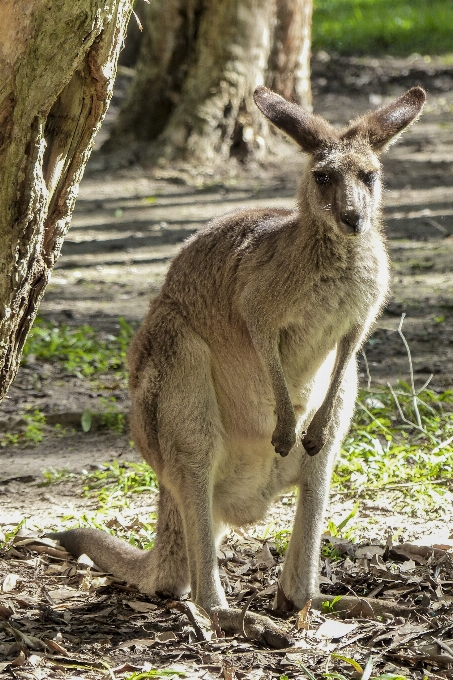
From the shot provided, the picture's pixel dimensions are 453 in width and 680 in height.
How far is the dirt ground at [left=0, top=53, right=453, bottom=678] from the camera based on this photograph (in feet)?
15.0

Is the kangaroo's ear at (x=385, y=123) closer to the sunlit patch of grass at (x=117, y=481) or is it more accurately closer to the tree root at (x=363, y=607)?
the tree root at (x=363, y=607)

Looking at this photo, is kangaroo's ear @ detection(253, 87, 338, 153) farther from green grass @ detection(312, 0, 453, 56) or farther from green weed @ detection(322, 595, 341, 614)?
green grass @ detection(312, 0, 453, 56)

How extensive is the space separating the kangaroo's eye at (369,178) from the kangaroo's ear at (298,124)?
18 centimetres

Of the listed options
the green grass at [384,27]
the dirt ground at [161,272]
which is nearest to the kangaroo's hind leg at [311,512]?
the dirt ground at [161,272]

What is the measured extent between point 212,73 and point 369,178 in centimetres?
679

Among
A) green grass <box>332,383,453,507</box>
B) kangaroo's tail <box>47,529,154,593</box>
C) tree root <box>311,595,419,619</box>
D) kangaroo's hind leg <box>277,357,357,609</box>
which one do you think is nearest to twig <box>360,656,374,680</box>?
tree root <box>311,595,419,619</box>

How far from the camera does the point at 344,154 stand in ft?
11.4

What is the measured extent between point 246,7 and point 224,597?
7299 millimetres

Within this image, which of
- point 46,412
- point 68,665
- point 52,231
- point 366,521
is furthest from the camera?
point 46,412

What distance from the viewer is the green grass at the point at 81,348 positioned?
6230 millimetres

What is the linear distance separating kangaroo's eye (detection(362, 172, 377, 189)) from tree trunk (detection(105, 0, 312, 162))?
6.61 metres

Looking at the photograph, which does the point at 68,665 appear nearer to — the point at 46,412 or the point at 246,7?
the point at 46,412

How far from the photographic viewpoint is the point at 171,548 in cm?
382

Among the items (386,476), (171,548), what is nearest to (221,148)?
(386,476)
